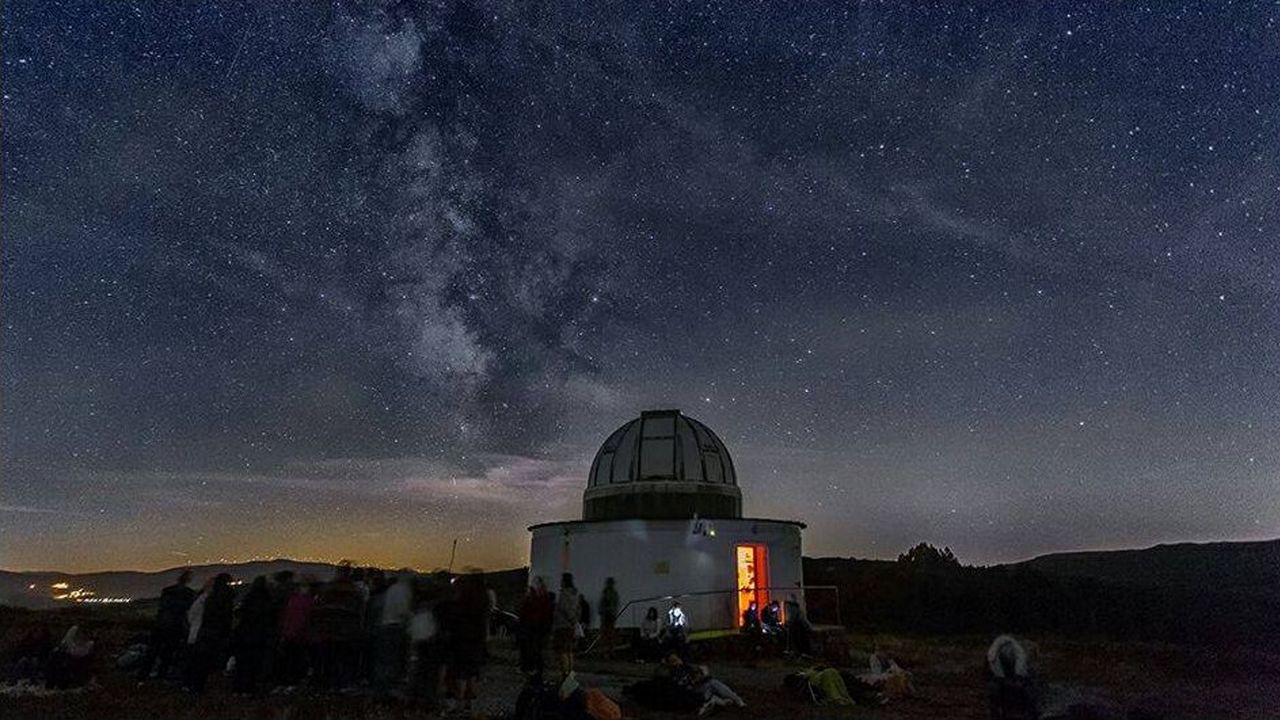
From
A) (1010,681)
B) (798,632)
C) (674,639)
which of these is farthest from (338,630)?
(798,632)

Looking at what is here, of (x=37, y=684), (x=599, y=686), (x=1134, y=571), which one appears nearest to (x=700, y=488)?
(x=599, y=686)

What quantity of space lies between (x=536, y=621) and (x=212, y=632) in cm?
359

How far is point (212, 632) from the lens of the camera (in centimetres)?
837

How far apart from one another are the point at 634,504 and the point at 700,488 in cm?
177

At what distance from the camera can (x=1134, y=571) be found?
68.0 m

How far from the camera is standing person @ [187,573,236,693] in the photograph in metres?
8.26

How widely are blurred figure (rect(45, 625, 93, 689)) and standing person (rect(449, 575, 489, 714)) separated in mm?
4233

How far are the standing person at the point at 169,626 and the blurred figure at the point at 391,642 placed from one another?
2341 mm

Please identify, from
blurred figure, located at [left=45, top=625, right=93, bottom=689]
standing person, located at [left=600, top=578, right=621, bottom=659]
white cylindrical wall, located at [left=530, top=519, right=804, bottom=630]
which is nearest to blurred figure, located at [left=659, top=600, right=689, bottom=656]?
standing person, located at [left=600, top=578, right=621, bottom=659]

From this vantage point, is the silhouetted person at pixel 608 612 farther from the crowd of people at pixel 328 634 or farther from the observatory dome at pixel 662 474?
the crowd of people at pixel 328 634

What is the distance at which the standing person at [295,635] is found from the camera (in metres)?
8.52

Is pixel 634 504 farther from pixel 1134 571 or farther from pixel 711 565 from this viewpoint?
pixel 1134 571

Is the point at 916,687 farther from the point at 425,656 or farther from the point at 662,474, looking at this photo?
the point at 662,474

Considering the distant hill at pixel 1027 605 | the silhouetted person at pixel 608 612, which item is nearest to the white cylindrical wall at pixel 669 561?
the silhouetted person at pixel 608 612
